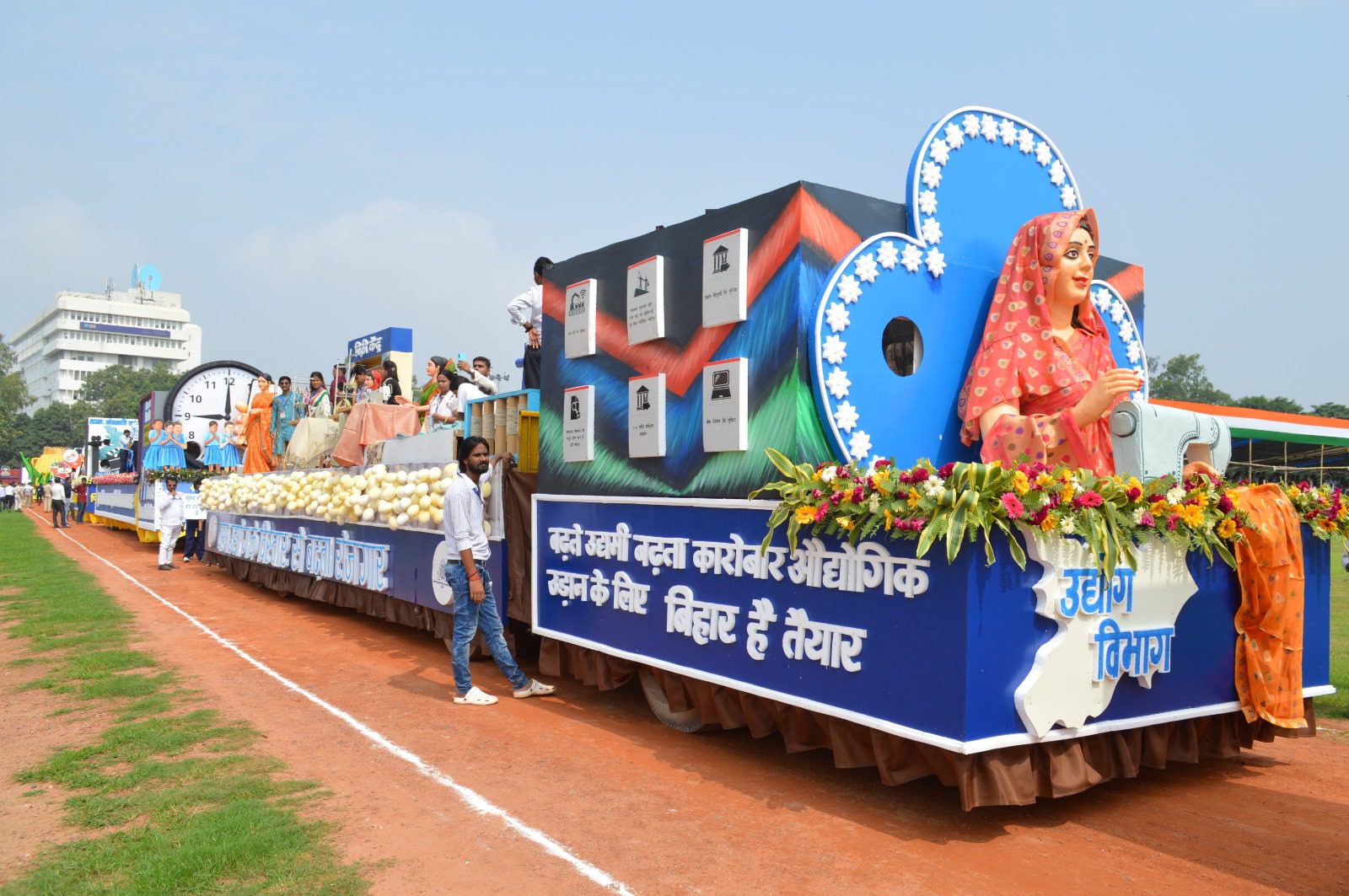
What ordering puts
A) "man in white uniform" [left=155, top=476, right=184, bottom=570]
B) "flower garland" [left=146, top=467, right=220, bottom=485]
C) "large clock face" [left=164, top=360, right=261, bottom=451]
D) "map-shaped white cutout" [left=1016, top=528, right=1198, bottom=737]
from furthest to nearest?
"large clock face" [left=164, top=360, right=261, bottom=451]
"flower garland" [left=146, top=467, right=220, bottom=485]
"man in white uniform" [left=155, top=476, right=184, bottom=570]
"map-shaped white cutout" [left=1016, top=528, right=1198, bottom=737]

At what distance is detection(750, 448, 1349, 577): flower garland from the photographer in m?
4.07

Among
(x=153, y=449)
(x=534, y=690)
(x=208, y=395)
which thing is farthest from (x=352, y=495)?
(x=208, y=395)

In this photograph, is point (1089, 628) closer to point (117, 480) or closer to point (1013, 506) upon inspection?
point (1013, 506)

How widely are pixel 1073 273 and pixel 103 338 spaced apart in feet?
428

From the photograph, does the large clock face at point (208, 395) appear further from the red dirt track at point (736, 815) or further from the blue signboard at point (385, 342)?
the red dirt track at point (736, 815)

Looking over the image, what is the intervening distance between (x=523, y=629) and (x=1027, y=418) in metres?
4.86

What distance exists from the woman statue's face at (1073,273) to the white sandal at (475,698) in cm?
475

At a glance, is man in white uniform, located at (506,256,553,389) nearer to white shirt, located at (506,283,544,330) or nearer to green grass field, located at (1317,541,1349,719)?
white shirt, located at (506,283,544,330)

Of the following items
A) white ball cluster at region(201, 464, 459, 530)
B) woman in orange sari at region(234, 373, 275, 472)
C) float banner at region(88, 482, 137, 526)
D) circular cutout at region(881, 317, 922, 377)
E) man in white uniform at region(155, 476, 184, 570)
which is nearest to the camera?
circular cutout at region(881, 317, 922, 377)

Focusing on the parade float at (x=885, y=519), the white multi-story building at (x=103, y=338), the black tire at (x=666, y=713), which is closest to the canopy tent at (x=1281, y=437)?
the parade float at (x=885, y=519)

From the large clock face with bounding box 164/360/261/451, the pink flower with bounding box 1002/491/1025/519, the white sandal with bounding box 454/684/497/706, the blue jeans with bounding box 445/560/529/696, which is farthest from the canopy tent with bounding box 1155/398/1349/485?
the large clock face with bounding box 164/360/261/451

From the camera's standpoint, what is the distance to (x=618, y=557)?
6484mm

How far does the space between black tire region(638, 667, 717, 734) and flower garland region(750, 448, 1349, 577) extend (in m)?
1.67

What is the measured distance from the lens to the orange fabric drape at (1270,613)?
4.96 m
